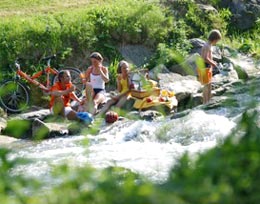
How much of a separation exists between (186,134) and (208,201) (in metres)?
9.76

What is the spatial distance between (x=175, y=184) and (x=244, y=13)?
19.7 meters

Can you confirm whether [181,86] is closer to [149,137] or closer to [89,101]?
[89,101]

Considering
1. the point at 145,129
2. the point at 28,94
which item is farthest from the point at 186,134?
the point at 28,94

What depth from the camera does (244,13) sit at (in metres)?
20.8

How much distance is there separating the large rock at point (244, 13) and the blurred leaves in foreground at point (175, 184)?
755 inches

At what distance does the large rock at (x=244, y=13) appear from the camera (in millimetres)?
20719

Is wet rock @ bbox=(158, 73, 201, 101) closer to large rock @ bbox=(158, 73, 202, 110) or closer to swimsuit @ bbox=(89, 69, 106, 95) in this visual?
large rock @ bbox=(158, 73, 202, 110)

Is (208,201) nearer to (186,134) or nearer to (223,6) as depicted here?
(186,134)

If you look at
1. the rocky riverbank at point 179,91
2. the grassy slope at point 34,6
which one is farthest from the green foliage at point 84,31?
the rocky riverbank at point 179,91

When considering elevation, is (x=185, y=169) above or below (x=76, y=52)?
above

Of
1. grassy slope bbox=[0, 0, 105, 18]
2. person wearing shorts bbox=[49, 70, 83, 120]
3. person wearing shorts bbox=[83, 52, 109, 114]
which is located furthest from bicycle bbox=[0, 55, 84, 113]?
grassy slope bbox=[0, 0, 105, 18]

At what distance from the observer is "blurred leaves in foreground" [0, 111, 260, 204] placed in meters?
1.50

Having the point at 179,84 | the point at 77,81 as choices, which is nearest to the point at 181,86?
the point at 179,84

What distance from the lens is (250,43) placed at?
18469 millimetres
